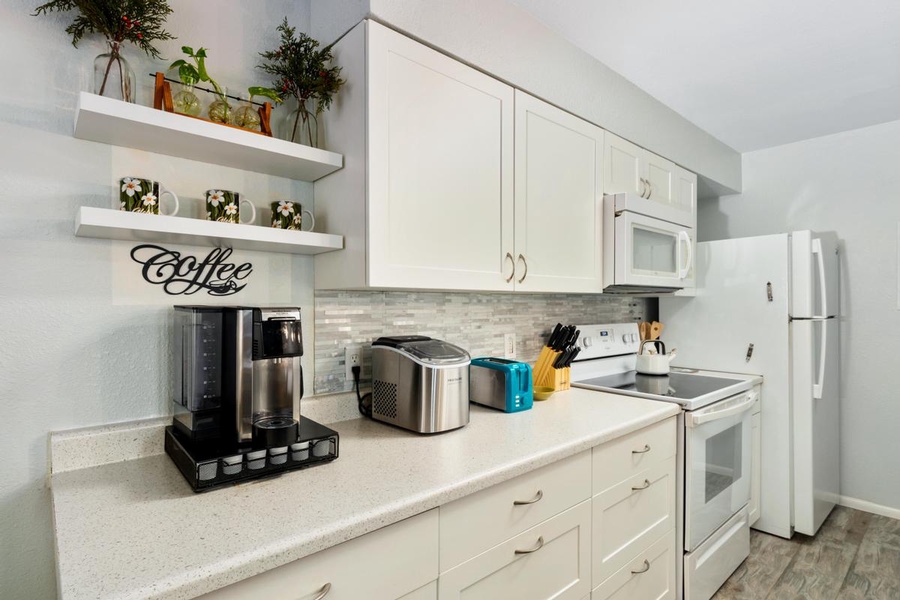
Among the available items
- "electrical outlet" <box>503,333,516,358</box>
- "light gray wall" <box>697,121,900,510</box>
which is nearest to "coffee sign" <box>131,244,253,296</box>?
"electrical outlet" <box>503,333,516,358</box>

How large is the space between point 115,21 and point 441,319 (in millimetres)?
1303

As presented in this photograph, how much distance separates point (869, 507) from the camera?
112 inches

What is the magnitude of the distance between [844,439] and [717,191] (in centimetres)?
172

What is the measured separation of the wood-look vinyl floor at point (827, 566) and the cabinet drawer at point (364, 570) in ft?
5.75

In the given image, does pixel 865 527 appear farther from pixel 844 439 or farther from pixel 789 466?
pixel 789 466

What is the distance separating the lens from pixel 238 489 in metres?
1.00

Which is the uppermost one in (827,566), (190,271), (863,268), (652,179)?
(652,179)

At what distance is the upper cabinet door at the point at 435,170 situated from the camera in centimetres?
133

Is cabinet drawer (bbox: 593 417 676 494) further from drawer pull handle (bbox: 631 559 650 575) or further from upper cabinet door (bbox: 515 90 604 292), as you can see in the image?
upper cabinet door (bbox: 515 90 604 292)

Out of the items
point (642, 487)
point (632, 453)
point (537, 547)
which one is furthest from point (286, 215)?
point (642, 487)

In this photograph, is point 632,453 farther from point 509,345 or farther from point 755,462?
point 755,462

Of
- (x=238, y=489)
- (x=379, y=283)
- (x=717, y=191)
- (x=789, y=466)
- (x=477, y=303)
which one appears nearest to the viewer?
(x=238, y=489)

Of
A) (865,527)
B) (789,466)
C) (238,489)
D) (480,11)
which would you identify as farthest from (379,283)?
(865,527)

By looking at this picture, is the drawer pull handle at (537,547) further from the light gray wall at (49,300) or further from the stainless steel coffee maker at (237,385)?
the light gray wall at (49,300)
